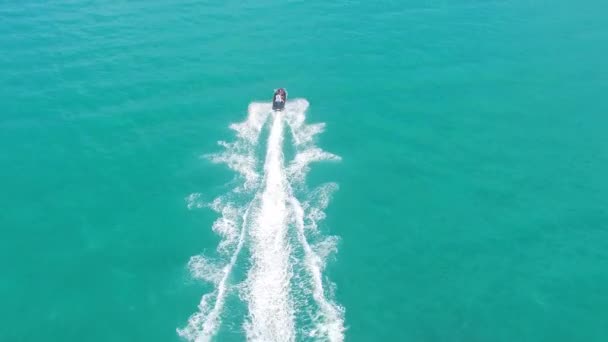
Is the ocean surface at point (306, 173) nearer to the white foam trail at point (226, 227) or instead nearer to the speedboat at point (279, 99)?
the white foam trail at point (226, 227)

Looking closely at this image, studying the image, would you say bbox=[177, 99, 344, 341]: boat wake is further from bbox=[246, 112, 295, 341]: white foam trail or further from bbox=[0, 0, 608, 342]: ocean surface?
bbox=[0, 0, 608, 342]: ocean surface

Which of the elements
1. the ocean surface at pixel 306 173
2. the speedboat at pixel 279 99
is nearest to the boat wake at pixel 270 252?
the ocean surface at pixel 306 173

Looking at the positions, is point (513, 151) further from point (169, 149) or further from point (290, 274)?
point (169, 149)

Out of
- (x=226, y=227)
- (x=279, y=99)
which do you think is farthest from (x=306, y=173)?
(x=279, y=99)

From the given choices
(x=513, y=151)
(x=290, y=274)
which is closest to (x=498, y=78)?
(x=513, y=151)

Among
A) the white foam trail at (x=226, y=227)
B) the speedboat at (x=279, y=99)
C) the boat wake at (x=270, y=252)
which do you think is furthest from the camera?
the speedboat at (x=279, y=99)

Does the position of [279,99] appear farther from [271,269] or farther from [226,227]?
[271,269]
